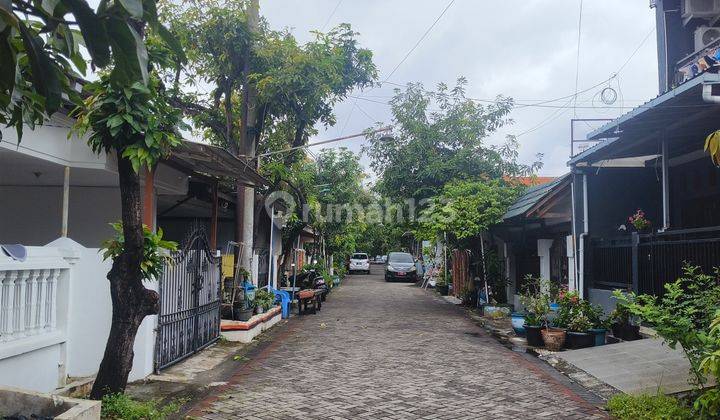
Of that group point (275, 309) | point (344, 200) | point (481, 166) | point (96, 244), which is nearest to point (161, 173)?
point (96, 244)

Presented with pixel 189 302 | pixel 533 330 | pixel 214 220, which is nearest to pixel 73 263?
Result: pixel 189 302

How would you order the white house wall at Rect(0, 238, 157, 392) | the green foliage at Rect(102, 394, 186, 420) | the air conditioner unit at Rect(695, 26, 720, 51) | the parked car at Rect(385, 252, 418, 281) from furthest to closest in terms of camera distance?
the parked car at Rect(385, 252, 418, 281)
the air conditioner unit at Rect(695, 26, 720, 51)
the white house wall at Rect(0, 238, 157, 392)
the green foliage at Rect(102, 394, 186, 420)

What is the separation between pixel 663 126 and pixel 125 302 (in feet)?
24.8

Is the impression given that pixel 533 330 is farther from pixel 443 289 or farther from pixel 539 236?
pixel 443 289

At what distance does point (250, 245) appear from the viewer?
13539mm

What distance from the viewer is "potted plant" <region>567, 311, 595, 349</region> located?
31.6ft

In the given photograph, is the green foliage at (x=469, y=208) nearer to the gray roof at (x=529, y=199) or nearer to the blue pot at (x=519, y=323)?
the gray roof at (x=529, y=199)

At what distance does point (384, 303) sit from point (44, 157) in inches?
536

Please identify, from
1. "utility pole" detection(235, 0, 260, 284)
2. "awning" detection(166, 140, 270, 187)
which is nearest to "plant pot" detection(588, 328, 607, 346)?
"awning" detection(166, 140, 270, 187)

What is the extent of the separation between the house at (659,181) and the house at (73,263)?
20.3 feet

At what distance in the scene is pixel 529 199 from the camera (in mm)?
14102

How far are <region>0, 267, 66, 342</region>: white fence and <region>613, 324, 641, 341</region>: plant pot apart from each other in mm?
8242

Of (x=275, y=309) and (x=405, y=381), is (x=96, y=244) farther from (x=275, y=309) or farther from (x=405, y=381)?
(x=405, y=381)

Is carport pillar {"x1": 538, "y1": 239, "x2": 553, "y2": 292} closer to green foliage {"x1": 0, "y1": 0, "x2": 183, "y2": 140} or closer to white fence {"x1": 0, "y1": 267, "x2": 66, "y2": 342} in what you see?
white fence {"x1": 0, "y1": 267, "x2": 66, "y2": 342}
